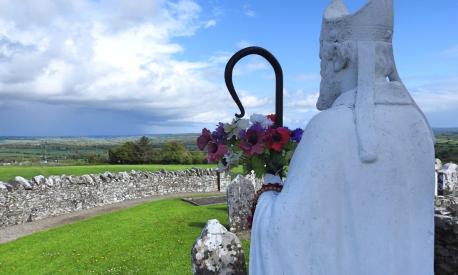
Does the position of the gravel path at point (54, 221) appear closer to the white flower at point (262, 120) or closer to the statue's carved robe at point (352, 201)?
the white flower at point (262, 120)

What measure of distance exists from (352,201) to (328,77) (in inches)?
33.1

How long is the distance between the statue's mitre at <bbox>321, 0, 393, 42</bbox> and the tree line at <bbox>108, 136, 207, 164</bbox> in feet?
113

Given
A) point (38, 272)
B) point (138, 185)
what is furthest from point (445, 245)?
point (138, 185)

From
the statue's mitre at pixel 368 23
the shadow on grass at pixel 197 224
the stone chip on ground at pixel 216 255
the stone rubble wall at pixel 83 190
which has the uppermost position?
A: the statue's mitre at pixel 368 23

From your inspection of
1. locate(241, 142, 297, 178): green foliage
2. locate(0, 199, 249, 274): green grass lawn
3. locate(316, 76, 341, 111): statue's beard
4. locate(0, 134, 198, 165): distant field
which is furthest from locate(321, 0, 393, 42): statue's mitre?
locate(0, 199, 249, 274): green grass lawn

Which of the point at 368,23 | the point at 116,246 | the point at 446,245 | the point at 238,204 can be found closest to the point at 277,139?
the point at 368,23

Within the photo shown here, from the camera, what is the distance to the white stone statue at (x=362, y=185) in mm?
2584

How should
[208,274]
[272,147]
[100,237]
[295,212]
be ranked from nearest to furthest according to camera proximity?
[295,212] < [272,147] < [208,274] < [100,237]

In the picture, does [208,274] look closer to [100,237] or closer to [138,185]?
[100,237]

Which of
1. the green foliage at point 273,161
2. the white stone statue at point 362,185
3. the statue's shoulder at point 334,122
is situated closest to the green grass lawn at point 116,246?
the green foliage at point 273,161

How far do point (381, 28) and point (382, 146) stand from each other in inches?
29.6

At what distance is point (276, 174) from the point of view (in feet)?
10.4

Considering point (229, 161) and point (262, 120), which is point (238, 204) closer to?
point (229, 161)

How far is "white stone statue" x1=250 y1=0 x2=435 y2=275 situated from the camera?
2.58 m
